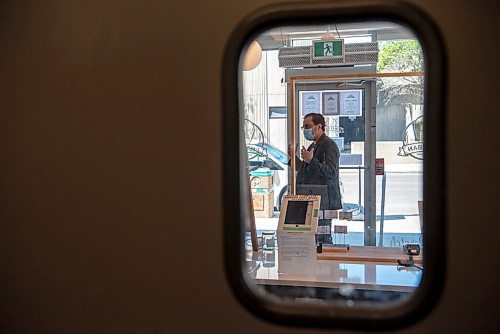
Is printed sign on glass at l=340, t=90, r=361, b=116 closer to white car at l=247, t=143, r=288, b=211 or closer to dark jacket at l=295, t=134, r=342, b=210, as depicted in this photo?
dark jacket at l=295, t=134, r=342, b=210

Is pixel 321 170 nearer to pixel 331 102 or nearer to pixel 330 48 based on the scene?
pixel 331 102

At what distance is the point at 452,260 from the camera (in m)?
1.65

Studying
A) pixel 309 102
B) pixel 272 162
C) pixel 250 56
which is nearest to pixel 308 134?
pixel 309 102

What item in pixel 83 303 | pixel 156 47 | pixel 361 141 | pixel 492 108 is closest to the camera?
pixel 492 108

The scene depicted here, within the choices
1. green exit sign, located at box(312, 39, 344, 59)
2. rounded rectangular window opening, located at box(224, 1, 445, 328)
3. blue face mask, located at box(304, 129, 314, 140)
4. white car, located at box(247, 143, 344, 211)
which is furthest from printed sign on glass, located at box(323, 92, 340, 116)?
white car, located at box(247, 143, 344, 211)

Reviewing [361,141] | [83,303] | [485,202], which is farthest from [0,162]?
[361,141]

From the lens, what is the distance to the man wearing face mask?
4871 millimetres

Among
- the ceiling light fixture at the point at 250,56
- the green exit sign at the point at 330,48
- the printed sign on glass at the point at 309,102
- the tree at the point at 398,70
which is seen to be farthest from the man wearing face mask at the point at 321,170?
the ceiling light fixture at the point at 250,56

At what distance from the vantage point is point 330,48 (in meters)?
4.75

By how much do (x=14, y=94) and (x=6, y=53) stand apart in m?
0.15

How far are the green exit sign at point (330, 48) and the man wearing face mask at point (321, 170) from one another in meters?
0.58

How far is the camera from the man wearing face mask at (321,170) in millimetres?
4871

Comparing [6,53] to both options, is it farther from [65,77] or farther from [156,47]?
[156,47]

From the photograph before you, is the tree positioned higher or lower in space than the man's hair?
A: higher
